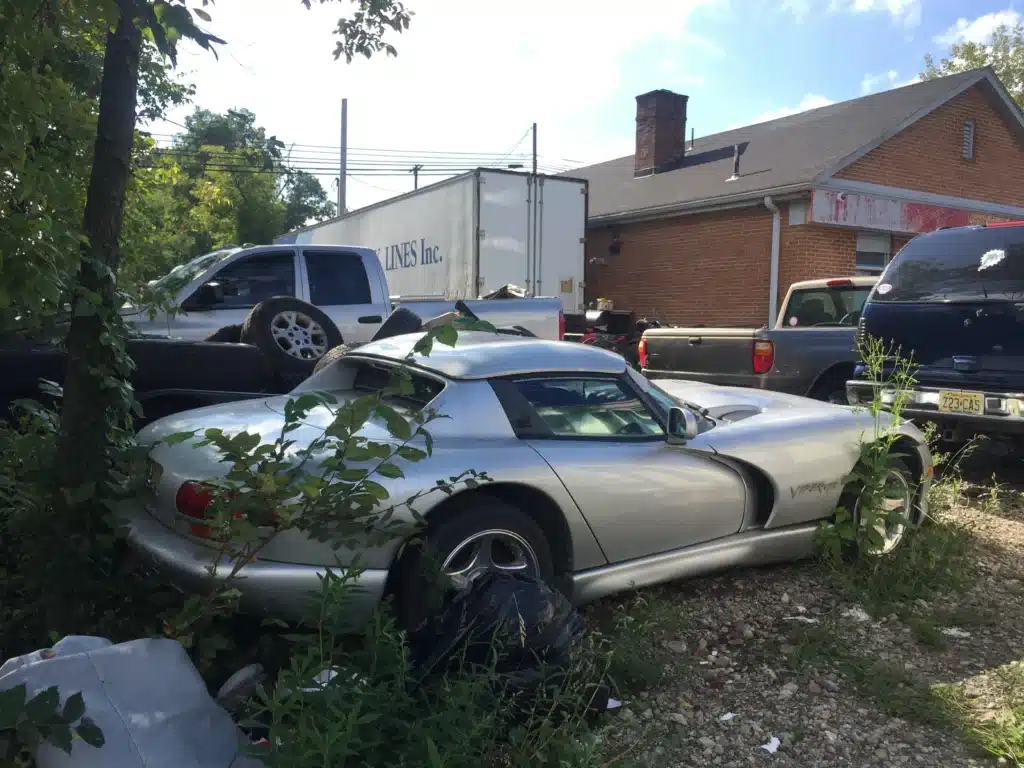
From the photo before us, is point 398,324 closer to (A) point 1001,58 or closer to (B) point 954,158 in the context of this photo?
(B) point 954,158

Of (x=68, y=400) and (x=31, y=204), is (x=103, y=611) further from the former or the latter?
(x=31, y=204)

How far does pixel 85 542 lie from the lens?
3.24m

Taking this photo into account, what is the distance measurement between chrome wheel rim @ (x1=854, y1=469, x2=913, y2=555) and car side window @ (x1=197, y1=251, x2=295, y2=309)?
5828mm

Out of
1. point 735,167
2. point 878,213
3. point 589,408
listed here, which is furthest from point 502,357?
point 735,167

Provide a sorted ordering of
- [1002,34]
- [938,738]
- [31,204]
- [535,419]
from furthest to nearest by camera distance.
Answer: [1002,34], [535,419], [31,204], [938,738]

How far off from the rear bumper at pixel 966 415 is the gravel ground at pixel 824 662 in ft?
4.23

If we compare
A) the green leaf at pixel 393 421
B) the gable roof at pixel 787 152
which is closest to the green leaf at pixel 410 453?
the green leaf at pixel 393 421

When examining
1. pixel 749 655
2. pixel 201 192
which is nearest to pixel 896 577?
pixel 749 655

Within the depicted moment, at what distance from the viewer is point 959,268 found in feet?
20.9

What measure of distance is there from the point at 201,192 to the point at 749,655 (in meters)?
20.3

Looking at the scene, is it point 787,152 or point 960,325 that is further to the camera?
point 787,152

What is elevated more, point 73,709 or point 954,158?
point 954,158

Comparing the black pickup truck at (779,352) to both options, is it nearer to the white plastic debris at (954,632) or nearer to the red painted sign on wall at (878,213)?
the white plastic debris at (954,632)

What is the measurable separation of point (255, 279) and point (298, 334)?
166cm
